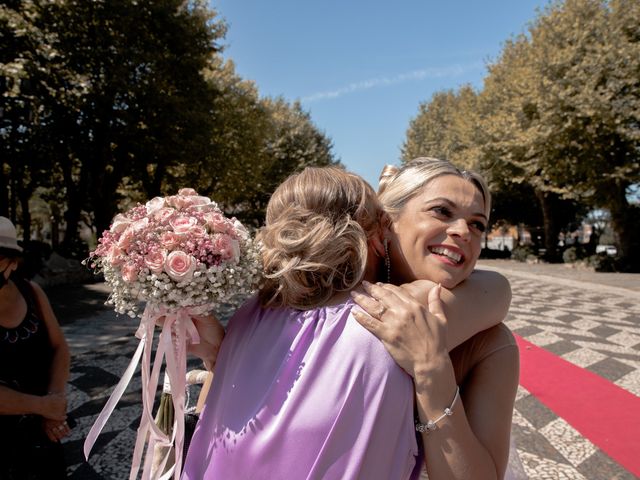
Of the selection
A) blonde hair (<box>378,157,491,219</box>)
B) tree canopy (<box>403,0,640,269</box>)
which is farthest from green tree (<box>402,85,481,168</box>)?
blonde hair (<box>378,157,491,219</box>)

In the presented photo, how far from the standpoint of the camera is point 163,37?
15719 millimetres

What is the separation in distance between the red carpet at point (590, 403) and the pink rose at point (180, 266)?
3334mm

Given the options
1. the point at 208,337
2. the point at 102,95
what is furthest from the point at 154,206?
the point at 102,95

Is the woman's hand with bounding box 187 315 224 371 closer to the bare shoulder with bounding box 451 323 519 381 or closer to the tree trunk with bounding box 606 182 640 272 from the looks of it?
the bare shoulder with bounding box 451 323 519 381

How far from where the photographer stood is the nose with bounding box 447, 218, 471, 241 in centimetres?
150

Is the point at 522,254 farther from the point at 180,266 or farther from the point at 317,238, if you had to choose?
the point at 180,266

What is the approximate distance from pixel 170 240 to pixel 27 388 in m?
1.42

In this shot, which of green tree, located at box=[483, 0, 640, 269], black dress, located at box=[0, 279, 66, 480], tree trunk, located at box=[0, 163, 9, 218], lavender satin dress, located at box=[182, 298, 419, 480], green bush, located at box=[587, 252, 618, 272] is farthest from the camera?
green bush, located at box=[587, 252, 618, 272]

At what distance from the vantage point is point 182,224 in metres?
1.38

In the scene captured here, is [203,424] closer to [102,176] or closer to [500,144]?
[102,176]

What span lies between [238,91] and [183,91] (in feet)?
31.9

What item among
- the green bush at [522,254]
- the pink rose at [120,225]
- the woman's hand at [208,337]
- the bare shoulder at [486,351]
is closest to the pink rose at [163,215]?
the pink rose at [120,225]

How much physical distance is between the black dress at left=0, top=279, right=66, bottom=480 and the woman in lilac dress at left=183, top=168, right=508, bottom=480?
110cm

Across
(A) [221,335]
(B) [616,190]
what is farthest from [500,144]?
(A) [221,335]
